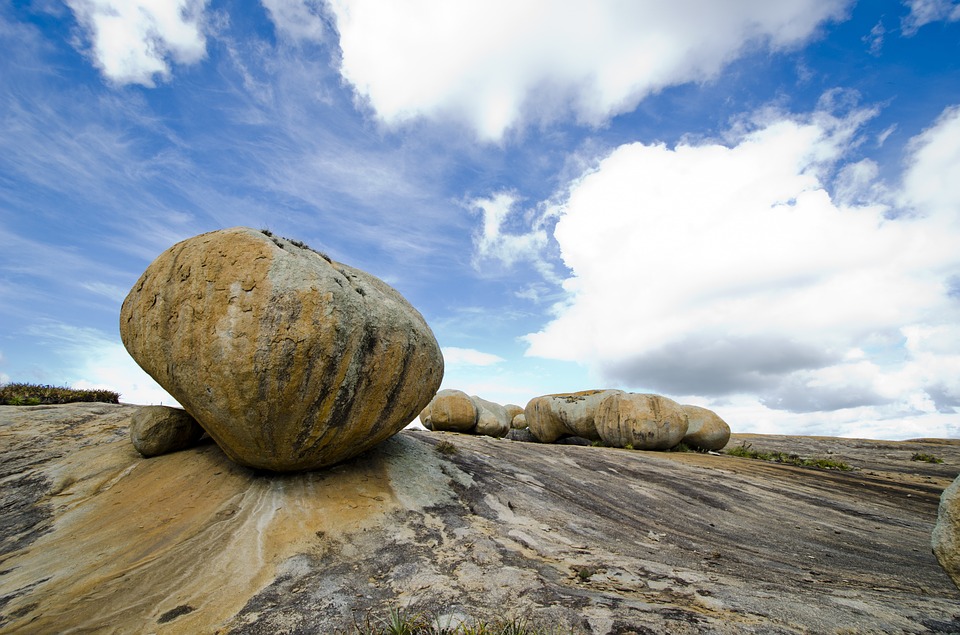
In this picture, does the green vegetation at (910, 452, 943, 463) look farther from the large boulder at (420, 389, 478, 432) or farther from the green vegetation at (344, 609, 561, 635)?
the green vegetation at (344, 609, 561, 635)

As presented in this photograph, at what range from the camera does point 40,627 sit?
495 cm

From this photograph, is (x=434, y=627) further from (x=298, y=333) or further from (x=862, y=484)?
(x=862, y=484)

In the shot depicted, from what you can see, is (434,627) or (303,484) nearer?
(434,627)

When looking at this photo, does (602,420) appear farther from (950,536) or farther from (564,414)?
(950,536)

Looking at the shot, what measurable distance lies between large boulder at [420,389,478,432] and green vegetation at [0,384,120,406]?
44.2 ft

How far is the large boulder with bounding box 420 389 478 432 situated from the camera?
23484 millimetres

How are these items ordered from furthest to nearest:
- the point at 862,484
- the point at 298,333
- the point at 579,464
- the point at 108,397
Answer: the point at 108,397, the point at 862,484, the point at 579,464, the point at 298,333

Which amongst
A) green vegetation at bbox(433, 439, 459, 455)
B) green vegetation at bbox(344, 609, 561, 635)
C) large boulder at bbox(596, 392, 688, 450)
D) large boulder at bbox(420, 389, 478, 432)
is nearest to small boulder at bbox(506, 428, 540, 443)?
large boulder at bbox(420, 389, 478, 432)

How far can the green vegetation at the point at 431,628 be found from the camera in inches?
169

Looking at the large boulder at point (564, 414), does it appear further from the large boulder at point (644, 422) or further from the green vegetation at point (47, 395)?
the green vegetation at point (47, 395)

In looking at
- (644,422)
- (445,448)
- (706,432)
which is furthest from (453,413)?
(445,448)

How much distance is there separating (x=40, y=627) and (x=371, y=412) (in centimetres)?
449

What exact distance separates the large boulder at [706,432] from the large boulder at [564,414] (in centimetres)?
376

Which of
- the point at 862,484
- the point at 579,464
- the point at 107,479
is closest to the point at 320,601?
the point at 107,479
